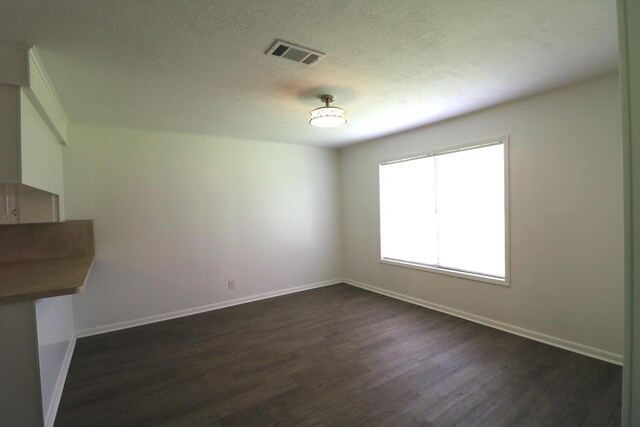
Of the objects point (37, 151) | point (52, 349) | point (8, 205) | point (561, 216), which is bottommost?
point (52, 349)

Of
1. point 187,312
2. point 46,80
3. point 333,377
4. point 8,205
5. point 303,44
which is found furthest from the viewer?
point 187,312

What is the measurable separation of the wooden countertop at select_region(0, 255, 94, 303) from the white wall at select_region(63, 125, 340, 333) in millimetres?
703

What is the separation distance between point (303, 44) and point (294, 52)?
11 cm

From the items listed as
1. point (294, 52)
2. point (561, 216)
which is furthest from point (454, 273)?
point (294, 52)

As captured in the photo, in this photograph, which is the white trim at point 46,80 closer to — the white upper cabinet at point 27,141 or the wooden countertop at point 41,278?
the white upper cabinet at point 27,141

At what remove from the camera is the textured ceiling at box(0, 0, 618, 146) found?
1643 millimetres

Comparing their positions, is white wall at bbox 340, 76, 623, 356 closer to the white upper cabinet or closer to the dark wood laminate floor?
the dark wood laminate floor

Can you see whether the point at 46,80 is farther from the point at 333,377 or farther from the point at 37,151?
the point at 333,377

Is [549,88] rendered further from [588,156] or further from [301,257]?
[301,257]

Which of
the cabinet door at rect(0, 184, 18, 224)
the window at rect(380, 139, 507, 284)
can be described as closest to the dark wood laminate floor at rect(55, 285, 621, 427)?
the window at rect(380, 139, 507, 284)

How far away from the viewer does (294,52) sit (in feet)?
6.77

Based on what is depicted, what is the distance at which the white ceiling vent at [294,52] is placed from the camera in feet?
6.47

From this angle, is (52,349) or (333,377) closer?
(52,349)

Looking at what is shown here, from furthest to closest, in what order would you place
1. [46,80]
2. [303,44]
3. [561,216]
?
[561,216]
[46,80]
[303,44]
